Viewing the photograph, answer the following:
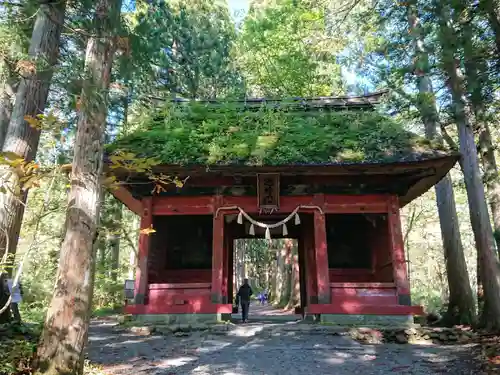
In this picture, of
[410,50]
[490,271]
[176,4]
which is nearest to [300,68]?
[176,4]

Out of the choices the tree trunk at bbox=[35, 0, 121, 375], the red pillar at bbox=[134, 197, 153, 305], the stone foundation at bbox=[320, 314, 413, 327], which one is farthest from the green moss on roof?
the tree trunk at bbox=[35, 0, 121, 375]

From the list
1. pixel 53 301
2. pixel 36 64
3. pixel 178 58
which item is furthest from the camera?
pixel 178 58

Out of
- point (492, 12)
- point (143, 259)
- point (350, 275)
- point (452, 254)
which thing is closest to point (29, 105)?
point (143, 259)

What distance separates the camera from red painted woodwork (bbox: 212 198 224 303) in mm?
9375

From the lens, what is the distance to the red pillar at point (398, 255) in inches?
360

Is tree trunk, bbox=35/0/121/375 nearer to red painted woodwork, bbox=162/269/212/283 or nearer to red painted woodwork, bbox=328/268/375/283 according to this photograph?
red painted woodwork, bbox=162/269/212/283

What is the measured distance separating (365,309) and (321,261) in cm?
142

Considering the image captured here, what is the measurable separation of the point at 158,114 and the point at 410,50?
7054 millimetres

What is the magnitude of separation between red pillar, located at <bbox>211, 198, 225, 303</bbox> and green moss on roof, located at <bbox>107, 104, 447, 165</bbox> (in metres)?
1.64

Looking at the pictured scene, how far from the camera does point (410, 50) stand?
10.1m

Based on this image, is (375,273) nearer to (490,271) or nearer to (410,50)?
(490,271)

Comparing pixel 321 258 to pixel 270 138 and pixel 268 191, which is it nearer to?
pixel 268 191

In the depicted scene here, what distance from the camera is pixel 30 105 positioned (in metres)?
7.03

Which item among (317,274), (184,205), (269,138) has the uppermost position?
(269,138)
